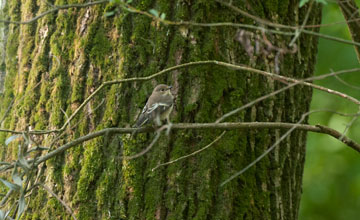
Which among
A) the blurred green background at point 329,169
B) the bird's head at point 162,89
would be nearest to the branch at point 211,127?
the bird's head at point 162,89

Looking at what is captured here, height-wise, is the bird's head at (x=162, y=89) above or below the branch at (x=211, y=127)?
above

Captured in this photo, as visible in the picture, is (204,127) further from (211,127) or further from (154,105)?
(154,105)

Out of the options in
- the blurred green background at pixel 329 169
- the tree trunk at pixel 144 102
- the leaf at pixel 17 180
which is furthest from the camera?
the blurred green background at pixel 329 169

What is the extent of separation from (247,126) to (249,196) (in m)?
0.70

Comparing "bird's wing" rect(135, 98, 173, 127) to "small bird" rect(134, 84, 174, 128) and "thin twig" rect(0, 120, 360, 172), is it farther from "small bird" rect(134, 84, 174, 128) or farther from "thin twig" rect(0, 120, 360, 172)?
"thin twig" rect(0, 120, 360, 172)

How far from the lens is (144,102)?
329cm

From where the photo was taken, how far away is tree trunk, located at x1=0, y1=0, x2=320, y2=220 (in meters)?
3.20

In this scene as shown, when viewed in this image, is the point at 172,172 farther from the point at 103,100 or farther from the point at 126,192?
the point at 103,100

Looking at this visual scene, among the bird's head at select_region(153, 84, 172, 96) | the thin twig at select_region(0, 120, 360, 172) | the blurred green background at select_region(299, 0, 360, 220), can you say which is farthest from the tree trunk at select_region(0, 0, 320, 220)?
the blurred green background at select_region(299, 0, 360, 220)

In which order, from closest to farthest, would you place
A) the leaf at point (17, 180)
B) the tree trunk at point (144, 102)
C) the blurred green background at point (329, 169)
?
the leaf at point (17, 180)
the tree trunk at point (144, 102)
the blurred green background at point (329, 169)

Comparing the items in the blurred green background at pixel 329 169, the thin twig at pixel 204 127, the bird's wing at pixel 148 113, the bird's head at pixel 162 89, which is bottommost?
the blurred green background at pixel 329 169

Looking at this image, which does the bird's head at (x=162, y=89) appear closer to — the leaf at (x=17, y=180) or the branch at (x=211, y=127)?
the branch at (x=211, y=127)

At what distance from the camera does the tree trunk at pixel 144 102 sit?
126 inches

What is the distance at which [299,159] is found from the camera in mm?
3752
